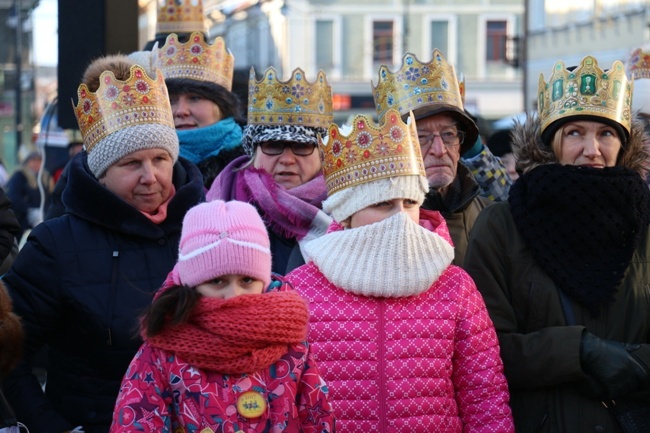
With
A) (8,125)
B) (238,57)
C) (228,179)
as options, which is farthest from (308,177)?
(238,57)

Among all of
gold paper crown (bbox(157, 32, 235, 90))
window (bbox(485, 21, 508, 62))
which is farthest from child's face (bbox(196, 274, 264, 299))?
window (bbox(485, 21, 508, 62))

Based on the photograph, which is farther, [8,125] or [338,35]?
[338,35]

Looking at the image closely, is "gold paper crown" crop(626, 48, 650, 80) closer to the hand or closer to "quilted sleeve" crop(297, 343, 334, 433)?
the hand

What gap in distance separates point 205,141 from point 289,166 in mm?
999

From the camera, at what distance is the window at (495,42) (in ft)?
181

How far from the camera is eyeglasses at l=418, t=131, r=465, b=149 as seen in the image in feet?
19.2

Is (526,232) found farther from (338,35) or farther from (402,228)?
(338,35)

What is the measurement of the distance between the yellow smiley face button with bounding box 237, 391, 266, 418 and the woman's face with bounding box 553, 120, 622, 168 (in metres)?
1.68

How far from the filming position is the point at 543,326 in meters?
4.85

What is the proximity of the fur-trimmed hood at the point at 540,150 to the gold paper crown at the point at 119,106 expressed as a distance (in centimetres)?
138

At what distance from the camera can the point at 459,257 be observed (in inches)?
220

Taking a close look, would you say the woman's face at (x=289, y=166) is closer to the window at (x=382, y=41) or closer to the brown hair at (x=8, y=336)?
the brown hair at (x=8, y=336)

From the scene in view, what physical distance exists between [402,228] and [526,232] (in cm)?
52

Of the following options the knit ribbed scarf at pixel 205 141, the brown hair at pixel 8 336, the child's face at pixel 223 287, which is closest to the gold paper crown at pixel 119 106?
the brown hair at pixel 8 336
